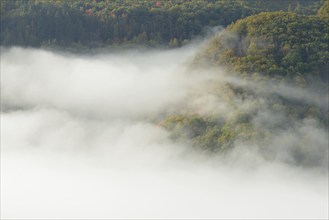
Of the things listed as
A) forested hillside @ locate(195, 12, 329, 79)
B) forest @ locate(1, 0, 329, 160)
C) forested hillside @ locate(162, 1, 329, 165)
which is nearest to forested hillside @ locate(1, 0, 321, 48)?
forest @ locate(1, 0, 329, 160)

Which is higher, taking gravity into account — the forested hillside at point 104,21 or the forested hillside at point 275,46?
the forested hillside at point 275,46

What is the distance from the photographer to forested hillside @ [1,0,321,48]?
8825cm

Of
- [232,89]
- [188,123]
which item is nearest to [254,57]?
[232,89]

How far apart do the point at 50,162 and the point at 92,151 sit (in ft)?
13.2

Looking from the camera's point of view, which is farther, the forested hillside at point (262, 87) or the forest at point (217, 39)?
the forest at point (217, 39)

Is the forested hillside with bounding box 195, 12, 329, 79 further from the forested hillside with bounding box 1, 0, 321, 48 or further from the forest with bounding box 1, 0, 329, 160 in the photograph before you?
the forested hillside with bounding box 1, 0, 321, 48

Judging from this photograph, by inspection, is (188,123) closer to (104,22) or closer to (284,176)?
(284,176)

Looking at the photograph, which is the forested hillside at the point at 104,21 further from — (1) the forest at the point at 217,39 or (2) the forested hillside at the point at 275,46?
(2) the forested hillside at the point at 275,46

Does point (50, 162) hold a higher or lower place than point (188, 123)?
lower

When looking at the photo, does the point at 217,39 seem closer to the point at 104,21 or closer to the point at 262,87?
the point at 262,87

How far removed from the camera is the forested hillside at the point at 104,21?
88250 millimetres

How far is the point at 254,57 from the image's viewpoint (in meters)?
70.1

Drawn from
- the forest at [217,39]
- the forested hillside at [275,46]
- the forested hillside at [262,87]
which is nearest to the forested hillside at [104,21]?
the forest at [217,39]

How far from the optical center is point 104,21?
296ft
